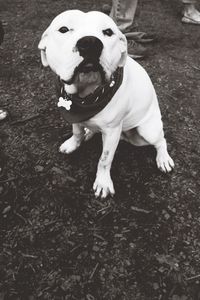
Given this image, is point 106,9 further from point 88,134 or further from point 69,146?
point 69,146

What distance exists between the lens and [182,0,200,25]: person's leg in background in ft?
16.3

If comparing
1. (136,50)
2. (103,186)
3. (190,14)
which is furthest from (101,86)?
(190,14)

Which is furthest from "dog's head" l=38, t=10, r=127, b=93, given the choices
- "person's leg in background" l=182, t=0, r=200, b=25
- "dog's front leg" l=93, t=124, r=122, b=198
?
"person's leg in background" l=182, t=0, r=200, b=25

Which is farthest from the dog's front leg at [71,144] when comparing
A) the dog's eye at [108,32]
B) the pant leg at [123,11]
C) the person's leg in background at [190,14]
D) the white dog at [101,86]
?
the person's leg in background at [190,14]

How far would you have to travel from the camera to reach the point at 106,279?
222 centimetres

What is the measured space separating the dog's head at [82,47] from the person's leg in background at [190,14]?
3334mm

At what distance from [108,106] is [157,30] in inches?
117

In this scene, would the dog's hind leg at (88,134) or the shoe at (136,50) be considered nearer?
the dog's hind leg at (88,134)

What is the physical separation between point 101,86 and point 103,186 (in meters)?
0.83

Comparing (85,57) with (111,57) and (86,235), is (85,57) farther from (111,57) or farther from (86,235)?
(86,235)

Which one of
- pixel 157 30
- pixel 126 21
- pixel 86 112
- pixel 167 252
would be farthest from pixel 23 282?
pixel 157 30

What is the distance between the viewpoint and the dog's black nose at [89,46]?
1762 millimetres

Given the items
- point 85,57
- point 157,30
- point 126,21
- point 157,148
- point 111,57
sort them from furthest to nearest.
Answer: point 157,30 < point 126,21 < point 157,148 < point 111,57 < point 85,57

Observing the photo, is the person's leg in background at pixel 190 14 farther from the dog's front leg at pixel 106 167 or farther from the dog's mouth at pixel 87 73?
the dog's mouth at pixel 87 73
